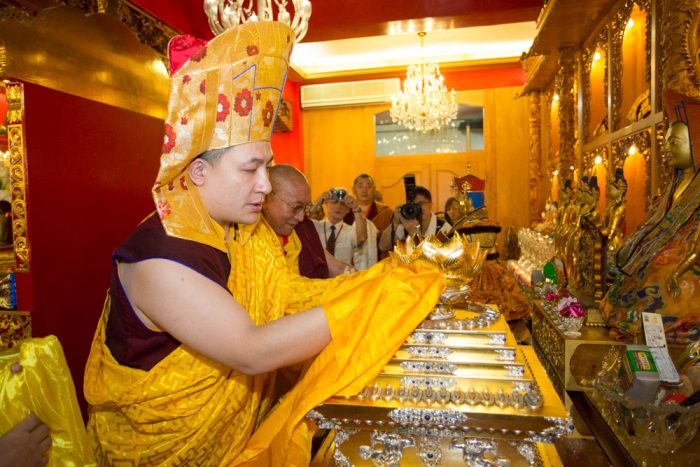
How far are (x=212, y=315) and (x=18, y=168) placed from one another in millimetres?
2496

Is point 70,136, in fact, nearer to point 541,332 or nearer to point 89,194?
point 89,194

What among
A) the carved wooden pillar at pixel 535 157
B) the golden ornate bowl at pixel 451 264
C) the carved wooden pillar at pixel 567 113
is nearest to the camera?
the golden ornate bowl at pixel 451 264

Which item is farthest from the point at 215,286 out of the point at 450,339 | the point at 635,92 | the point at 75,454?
the point at 635,92

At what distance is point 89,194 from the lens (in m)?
3.22

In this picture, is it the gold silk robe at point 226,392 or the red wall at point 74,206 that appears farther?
the red wall at point 74,206

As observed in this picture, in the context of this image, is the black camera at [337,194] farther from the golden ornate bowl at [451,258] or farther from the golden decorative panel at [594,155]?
the golden ornate bowl at [451,258]

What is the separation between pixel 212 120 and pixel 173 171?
17 centimetres

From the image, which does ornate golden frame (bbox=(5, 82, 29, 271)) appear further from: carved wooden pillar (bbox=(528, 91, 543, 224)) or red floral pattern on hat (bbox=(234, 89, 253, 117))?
carved wooden pillar (bbox=(528, 91, 543, 224))

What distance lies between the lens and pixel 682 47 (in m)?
Answer: 2.49

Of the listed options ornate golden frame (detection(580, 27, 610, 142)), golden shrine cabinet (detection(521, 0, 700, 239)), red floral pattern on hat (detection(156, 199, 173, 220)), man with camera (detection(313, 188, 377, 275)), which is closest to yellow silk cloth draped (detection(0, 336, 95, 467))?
red floral pattern on hat (detection(156, 199, 173, 220))

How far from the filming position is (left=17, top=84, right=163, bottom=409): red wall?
9.15ft

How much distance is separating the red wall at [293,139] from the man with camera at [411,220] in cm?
467

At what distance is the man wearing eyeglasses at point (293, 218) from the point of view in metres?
2.35

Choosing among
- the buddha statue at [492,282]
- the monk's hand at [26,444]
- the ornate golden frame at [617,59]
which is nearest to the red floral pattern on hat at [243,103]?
the monk's hand at [26,444]
